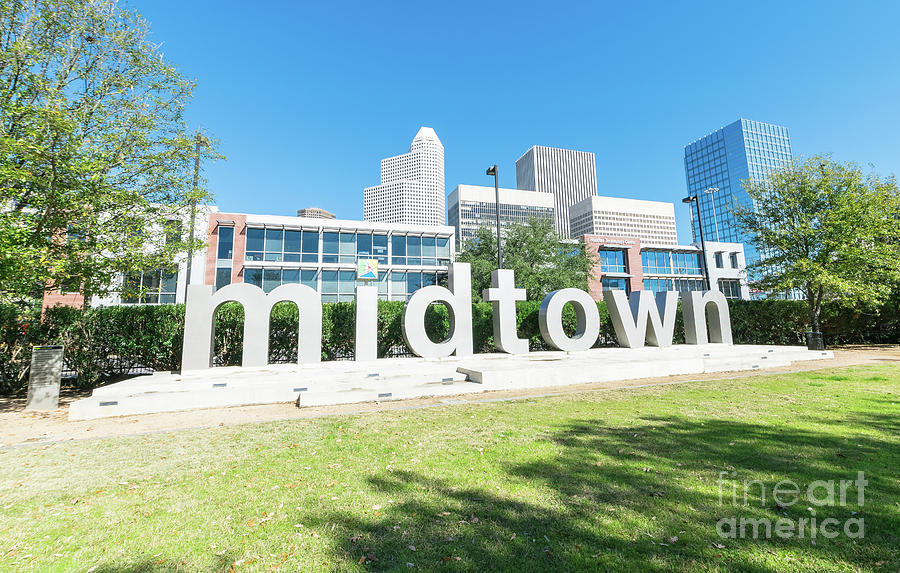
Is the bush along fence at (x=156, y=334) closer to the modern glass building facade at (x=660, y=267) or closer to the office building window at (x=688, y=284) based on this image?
the modern glass building facade at (x=660, y=267)

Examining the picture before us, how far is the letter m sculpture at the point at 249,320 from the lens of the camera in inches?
383

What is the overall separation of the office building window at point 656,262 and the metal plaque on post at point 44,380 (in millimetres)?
52251

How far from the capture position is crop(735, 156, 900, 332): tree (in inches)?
666

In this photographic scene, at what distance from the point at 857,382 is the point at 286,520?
12.2 meters

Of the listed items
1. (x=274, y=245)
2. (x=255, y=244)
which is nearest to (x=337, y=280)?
(x=274, y=245)

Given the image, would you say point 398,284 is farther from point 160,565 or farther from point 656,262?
point 656,262

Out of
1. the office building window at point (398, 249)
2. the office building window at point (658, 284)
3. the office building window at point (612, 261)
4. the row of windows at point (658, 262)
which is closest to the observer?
the office building window at point (398, 249)

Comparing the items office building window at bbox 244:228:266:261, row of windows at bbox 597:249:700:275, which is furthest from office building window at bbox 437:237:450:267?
row of windows at bbox 597:249:700:275

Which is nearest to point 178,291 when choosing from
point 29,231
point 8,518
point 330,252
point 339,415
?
point 330,252

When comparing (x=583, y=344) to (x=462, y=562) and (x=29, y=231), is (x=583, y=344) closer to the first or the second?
(x=462, y=562)

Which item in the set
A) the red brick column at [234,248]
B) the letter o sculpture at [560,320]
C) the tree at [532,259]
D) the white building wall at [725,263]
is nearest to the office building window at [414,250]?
the tree at [532,259]

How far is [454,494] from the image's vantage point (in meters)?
3.31

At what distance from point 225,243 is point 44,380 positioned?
27.0 meters

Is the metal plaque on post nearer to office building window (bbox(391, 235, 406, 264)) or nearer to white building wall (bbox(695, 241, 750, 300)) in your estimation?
office building window (bbox(391, 235, 406, 264))
